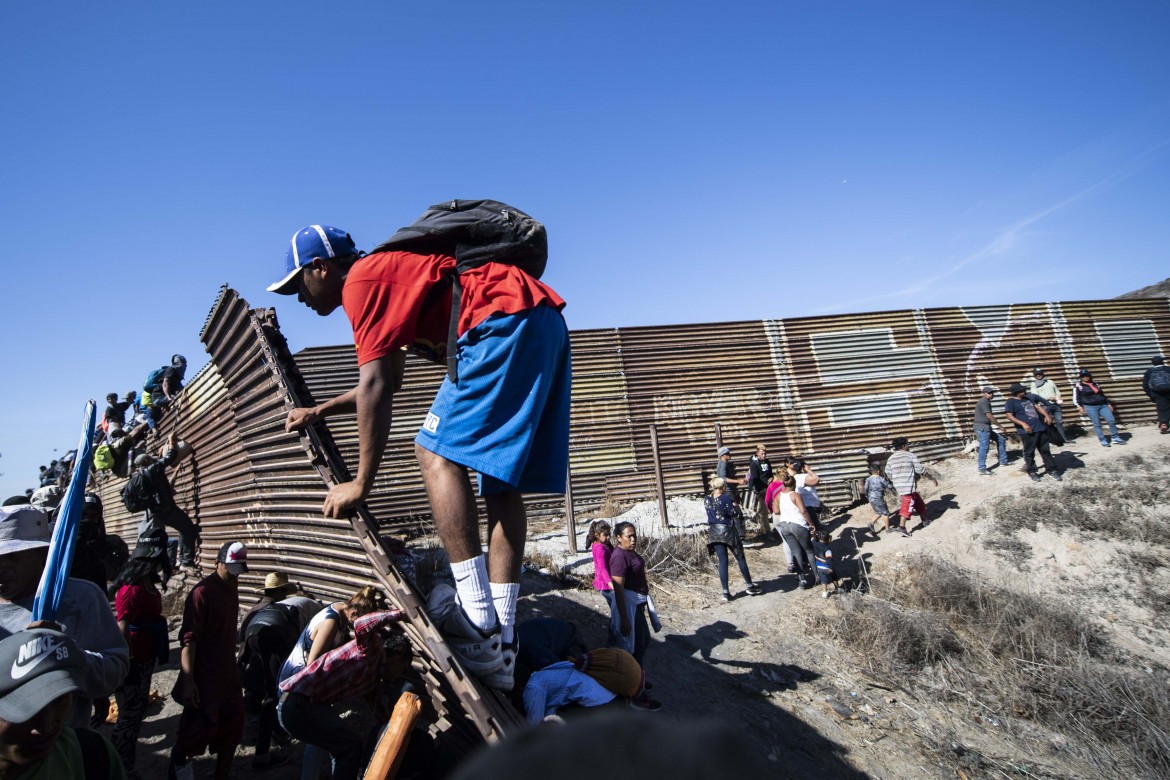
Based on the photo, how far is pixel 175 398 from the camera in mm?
8641

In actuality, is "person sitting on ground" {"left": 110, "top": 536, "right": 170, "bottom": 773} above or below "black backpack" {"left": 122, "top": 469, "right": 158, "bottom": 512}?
below

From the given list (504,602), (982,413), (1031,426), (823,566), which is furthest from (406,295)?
(982,413)

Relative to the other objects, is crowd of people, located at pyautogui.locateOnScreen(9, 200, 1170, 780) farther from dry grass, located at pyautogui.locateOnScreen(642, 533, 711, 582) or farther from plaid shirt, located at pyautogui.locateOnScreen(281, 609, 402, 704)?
dry grass, located at pyautogui.locateOnScreen(642, 533, 711, 582)

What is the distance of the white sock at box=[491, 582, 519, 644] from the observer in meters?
2.48

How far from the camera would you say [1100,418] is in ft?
51.4

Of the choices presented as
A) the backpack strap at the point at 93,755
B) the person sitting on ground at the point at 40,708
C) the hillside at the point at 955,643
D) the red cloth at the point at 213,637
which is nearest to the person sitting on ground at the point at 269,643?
the red cloth at the point at 213,637

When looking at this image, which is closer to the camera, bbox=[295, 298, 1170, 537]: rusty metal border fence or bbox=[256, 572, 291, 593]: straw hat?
bbox=[256, 572, 291, 593]: straw hat

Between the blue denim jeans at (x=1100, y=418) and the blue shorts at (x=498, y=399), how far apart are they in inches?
718

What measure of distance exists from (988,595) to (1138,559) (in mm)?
3954

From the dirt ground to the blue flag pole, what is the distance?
359 centimetres

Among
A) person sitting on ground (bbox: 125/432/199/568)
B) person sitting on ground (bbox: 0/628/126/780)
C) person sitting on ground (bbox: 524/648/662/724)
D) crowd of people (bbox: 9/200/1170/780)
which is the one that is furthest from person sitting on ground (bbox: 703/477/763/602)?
person sitting on ground (bbox: 0/628/126/780)

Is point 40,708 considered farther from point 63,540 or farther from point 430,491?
point 430,491

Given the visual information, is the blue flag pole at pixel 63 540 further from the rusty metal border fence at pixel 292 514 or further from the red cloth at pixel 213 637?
the red cloth at pixel 213 637

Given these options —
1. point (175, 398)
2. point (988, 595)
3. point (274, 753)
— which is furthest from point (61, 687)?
point (988, 595)
